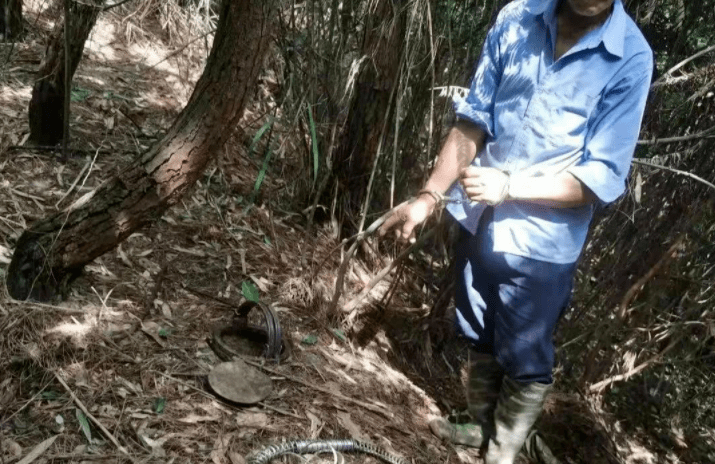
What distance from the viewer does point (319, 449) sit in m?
2.55

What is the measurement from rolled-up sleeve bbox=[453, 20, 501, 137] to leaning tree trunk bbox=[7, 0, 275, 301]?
750 mm

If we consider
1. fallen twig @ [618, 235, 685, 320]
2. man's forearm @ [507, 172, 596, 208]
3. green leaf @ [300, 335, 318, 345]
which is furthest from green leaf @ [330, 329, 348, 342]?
fallen twig @ [618, 235, 685, 320]

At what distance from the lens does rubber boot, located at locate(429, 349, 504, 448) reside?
283cm

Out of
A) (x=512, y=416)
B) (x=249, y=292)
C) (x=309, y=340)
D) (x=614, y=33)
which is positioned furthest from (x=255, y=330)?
(x=614, y=33)

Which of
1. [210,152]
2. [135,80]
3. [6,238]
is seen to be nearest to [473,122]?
[210,152]

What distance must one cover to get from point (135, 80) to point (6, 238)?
2071 millimetres

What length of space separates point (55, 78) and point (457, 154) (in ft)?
7.25

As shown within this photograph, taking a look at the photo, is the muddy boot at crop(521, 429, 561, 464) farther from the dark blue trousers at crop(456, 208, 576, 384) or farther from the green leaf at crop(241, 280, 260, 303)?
the green leaf at crop(241, 280, 260, 303)

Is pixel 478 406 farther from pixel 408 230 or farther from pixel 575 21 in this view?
pixel 575 21

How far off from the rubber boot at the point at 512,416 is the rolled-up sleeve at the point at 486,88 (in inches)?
39.0

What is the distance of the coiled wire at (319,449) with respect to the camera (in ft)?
7.88

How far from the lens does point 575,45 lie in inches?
86.0

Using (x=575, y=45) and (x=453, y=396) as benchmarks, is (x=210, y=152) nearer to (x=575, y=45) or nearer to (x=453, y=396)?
(x=575, y=45)

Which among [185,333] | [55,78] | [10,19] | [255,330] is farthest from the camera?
[10,19]
